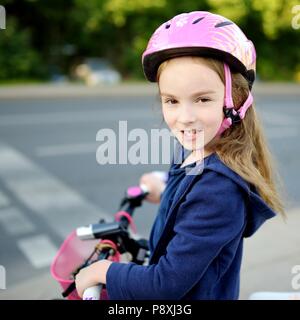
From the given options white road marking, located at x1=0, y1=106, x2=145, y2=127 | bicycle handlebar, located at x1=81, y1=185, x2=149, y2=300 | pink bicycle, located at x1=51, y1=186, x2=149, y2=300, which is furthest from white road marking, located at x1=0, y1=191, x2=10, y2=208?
white road marking, located at x1=0, y1=106, x2=145, y2=127

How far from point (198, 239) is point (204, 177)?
186 mm

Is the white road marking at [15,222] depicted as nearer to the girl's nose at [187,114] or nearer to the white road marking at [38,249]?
the white road marking at [38,249]

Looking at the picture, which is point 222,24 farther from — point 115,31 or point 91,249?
point 115,31

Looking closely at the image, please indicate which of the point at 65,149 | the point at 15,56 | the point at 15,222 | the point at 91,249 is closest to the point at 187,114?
the point at 91,249

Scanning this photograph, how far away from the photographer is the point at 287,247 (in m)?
3.97

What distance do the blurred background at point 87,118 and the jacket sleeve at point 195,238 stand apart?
23.3 inches

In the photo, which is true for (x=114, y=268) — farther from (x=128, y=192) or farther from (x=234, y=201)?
(x=128, y=192)

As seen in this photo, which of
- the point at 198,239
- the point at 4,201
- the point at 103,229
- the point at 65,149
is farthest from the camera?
the point at 65,149

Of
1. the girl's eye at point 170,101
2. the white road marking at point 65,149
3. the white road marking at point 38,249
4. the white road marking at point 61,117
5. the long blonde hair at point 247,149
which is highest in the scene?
the white road marking at point 61,117

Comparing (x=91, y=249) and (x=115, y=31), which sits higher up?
(x=115, y=31)

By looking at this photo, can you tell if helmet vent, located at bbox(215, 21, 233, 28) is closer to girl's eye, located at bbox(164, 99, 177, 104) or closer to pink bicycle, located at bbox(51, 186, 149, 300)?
girl's eye, located at bbox(164, 99, 177, 104)

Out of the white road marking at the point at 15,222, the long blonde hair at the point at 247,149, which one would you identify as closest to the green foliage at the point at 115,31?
the white road marking at the point at 15,222

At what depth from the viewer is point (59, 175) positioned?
20.2 feet

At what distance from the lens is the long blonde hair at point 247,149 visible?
1488mm
